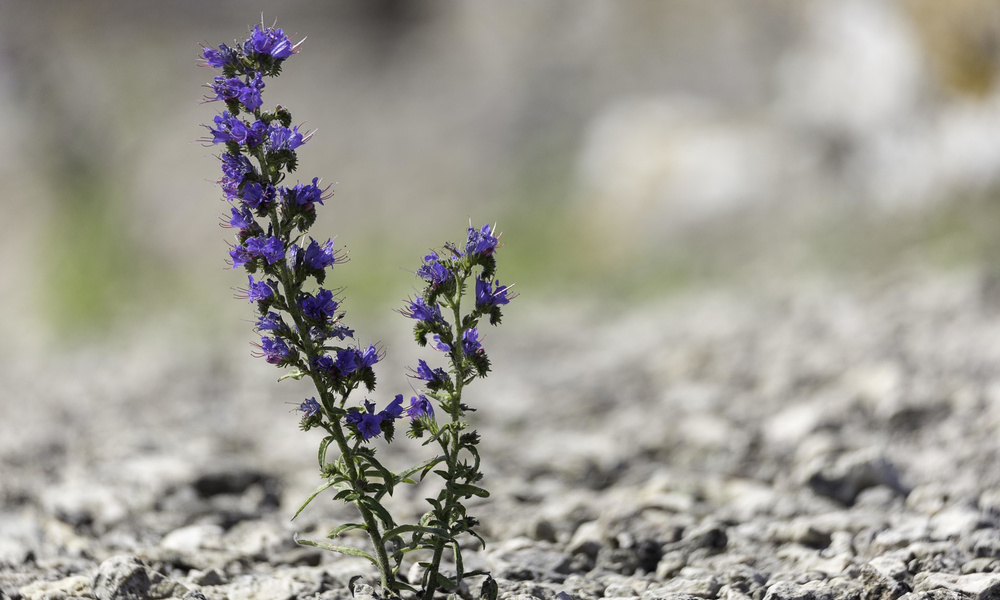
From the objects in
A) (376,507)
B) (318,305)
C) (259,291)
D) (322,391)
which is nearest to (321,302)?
(318,305)

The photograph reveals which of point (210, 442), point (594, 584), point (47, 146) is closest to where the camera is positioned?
point (594, 584)

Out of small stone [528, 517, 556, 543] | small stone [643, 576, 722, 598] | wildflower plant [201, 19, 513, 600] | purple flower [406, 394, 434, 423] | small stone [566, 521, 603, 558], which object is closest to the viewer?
wildflower plant [201, 19, 513, 600]

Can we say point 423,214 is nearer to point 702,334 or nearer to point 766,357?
point 702,334

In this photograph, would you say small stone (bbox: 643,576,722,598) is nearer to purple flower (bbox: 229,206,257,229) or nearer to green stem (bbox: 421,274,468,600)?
green stem (bbox: 421,274,468,600)

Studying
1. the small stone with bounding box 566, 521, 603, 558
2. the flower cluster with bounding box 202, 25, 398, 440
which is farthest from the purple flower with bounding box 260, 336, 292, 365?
the small stone with bounding box 566, 521, 603, 558

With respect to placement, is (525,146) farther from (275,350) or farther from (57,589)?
(57,589)

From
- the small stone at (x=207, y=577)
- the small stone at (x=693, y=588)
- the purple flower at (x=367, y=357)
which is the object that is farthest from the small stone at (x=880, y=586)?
the small stone at (x=207, y=577)

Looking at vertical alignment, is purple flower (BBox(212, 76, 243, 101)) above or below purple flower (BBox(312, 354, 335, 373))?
above

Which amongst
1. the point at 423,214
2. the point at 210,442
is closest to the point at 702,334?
the point at 210,442
